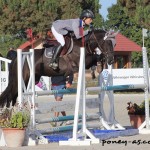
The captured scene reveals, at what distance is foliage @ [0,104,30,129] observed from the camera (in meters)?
9.61

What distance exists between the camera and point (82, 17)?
428 inches

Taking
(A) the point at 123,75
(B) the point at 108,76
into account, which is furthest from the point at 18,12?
(B) the point at 108,76

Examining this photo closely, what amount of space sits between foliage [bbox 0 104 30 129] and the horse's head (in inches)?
73.1

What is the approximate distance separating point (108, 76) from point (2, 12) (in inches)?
1846

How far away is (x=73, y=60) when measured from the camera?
10914mm

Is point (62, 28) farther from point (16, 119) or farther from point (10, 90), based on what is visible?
point (16, 119)

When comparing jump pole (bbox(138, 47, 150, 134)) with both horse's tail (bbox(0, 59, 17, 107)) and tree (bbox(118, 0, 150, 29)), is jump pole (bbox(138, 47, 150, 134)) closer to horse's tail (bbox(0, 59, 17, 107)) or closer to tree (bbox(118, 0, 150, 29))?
horse's tail (bbox(0, 59, 17, 107))

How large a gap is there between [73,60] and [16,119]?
6.02 ft

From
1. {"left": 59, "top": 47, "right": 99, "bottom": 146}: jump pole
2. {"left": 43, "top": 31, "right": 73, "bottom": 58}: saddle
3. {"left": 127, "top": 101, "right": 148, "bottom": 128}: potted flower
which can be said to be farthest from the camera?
A: {"left": 127, "top": 101, "right": 148, "bottom": 128}: potted flower

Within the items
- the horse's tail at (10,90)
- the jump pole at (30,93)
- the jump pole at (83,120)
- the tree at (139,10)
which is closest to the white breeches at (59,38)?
the jump pole at (30,93)

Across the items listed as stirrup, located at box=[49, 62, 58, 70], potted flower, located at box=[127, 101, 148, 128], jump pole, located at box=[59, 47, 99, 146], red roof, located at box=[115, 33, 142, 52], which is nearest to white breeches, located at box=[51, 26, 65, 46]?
stirrup, located at box=[49, 62, 58, 70]

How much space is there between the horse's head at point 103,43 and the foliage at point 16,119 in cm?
186

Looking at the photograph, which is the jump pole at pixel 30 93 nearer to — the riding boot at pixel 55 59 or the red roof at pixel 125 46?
the riding boot at pixel 55 59

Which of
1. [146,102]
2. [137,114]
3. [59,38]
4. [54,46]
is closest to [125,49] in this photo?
[137,114]
